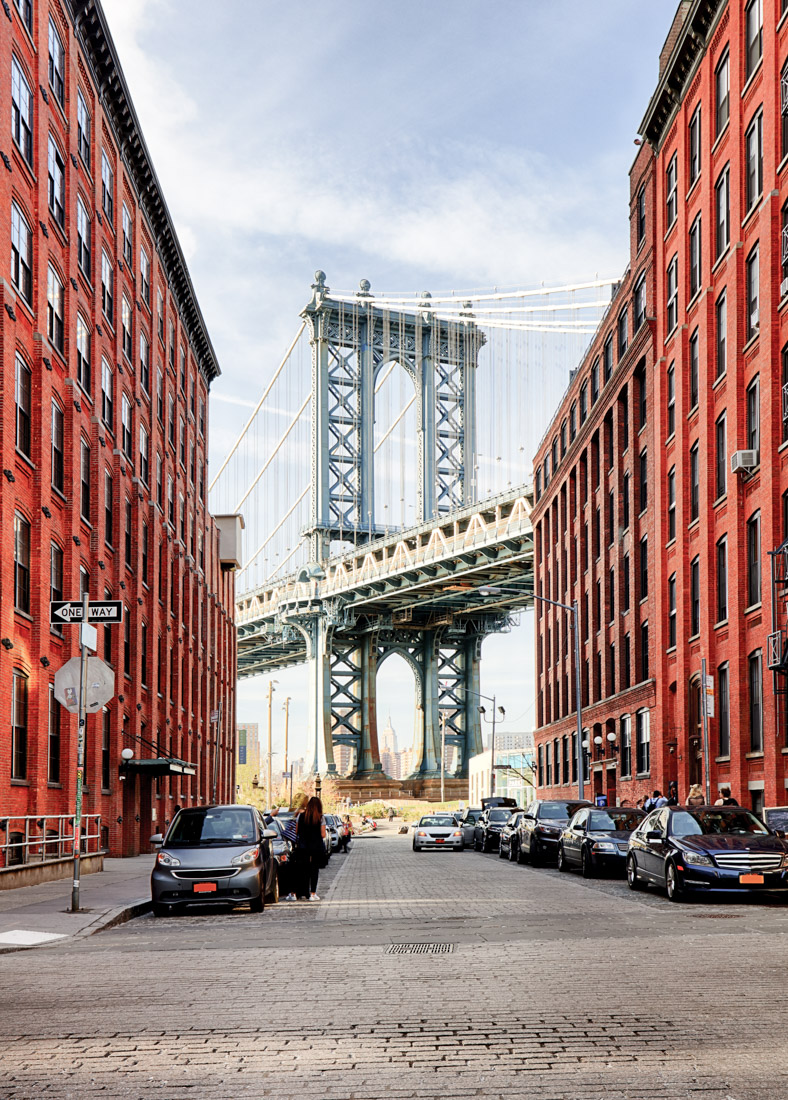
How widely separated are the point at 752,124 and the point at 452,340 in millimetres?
58943

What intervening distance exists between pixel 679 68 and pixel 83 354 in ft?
64.3

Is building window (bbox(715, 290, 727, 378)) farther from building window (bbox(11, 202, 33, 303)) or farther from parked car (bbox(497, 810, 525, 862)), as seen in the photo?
building window (bbox(11, 202, 33, 303))

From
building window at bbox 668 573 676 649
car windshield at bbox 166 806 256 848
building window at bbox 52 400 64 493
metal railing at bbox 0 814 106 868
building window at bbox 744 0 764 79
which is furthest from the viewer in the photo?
building window at bbox 668 573 676 649

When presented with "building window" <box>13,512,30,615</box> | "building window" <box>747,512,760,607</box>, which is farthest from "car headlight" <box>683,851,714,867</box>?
"building window" <box>747,512,760,607</box>

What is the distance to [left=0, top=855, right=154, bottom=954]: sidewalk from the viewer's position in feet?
49.9

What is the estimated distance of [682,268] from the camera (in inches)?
1636

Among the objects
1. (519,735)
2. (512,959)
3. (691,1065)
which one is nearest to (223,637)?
(519,735)

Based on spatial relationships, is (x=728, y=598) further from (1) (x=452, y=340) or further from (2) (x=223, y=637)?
(1) (x=452, y=340)

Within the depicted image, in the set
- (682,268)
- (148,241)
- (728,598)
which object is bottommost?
(728,598)

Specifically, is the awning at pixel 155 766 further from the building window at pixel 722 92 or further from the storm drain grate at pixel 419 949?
the storm drain grate at pixel 419 949

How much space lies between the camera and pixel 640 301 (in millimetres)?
47969

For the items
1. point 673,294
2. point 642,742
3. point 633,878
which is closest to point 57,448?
point 633,878

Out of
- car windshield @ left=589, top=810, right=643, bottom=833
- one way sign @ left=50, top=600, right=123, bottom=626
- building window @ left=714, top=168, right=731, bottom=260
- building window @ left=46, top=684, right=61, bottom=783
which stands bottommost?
car windshield @ left=589, top=810, right=643, bottom=833

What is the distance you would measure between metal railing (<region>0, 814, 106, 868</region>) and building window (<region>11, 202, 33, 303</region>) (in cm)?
1056
